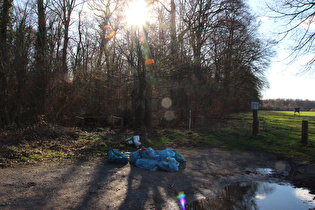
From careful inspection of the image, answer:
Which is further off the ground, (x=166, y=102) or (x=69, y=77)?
(x=69, y=77)

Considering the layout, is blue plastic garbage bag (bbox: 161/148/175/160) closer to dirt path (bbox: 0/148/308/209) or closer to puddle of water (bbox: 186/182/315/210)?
dirt path (bbox: 0/148/308/209)

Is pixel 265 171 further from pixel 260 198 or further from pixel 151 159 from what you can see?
pixel 151 159

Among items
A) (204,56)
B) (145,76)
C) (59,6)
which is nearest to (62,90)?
(145,76)

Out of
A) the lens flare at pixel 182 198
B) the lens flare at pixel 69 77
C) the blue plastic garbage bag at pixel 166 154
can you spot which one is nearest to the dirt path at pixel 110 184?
the lens flare at pixel 182 198

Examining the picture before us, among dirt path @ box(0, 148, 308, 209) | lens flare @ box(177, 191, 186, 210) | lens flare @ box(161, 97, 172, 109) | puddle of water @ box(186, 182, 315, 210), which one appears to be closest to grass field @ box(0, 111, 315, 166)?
dirt path @ box(0, 148, 308, 209)

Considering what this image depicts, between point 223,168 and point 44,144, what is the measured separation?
6049 mm

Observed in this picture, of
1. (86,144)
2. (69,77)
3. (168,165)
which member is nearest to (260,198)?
(168,165)

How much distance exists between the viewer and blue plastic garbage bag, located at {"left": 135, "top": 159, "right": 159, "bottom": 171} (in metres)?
6.57

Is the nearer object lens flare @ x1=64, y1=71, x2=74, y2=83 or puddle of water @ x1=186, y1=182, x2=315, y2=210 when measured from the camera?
puddle of water @ x1=186, y1=182, x2=315, y2=210

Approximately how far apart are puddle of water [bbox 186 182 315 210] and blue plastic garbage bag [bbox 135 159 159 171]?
1963mm

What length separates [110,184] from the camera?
525 cm

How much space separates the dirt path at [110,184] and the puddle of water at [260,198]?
0.24 m

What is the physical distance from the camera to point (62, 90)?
13.1m

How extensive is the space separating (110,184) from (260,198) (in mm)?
3092
